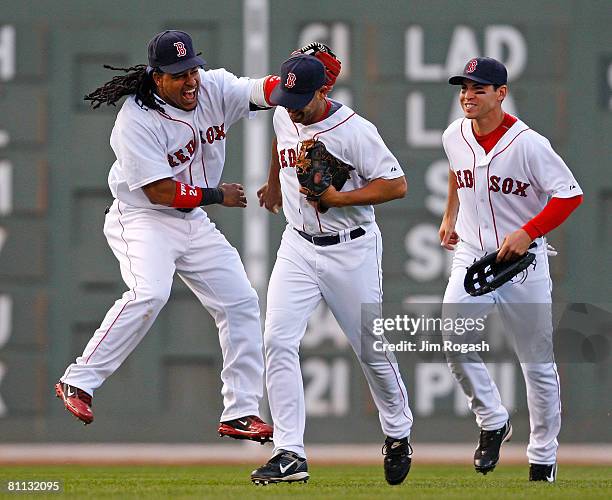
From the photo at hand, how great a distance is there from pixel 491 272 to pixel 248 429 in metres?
1.21

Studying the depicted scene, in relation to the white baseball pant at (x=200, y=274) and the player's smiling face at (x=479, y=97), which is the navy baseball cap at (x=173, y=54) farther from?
the player's smiling face at (x=479, y=97)

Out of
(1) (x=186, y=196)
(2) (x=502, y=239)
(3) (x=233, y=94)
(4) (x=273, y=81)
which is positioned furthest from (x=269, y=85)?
(2) (x=502, y=239)

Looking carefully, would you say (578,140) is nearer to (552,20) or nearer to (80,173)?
(552,20)

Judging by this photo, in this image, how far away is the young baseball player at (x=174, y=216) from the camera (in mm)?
6016

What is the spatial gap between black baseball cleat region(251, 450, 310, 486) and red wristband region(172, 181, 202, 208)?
3.55ft

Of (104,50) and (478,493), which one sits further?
(104,50)

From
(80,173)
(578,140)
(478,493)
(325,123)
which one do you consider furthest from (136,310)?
(578,140)

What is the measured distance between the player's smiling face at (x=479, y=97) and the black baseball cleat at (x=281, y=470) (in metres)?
1.66

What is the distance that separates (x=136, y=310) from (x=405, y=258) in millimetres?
3468

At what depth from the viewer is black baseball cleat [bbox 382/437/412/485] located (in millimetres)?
6188

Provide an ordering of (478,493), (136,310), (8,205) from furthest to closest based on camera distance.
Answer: (8,205) → (136,310) → (478,493)

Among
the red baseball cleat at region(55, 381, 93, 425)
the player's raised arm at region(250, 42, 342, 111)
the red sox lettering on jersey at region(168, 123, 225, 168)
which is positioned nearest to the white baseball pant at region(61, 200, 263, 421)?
the red baseball cleat at region(55, 381, 93, 425)

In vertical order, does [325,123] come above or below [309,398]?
above

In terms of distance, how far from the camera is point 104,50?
916 cm
